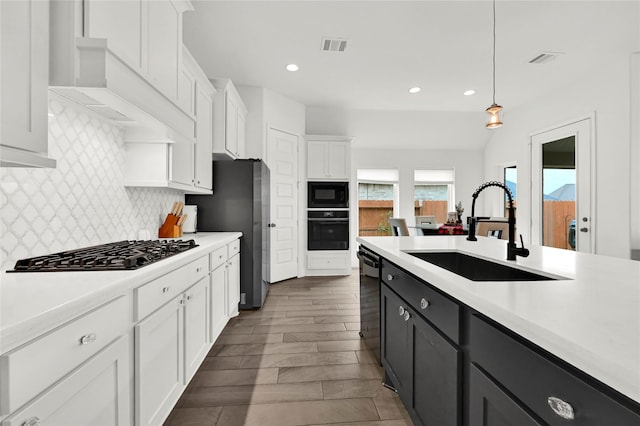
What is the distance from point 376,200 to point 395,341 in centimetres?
506

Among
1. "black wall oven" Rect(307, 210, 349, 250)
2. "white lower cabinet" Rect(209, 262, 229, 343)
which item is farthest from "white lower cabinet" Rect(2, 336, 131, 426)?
"black wall oven" Rect(307, 210, 349, 250)

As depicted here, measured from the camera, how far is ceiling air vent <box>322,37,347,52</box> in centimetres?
328

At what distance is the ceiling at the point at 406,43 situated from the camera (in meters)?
2.80

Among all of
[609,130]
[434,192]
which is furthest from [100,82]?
[434,192]

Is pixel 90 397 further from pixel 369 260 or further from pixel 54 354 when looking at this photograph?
pixel 369 260

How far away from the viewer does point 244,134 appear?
171 inches

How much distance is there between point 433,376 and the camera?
120cm

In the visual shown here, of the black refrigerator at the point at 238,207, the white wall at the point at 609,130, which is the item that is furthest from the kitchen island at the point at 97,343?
the white wall at the point at 609,130

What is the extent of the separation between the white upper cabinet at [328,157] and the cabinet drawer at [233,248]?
2.39 meters

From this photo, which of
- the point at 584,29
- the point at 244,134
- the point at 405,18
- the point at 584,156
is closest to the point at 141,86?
the point at 405,18

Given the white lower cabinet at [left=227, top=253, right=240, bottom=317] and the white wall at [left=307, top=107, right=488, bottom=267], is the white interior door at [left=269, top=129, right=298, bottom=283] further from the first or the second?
the white lower cabinet at [left=227, top=253, right=240, bottom=317]

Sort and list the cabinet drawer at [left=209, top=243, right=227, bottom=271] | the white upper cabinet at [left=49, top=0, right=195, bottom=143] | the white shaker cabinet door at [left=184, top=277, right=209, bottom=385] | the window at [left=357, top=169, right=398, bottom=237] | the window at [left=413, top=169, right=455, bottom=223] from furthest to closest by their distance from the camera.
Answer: the window at [left=413, top=169, right=455, bottom=223] → the window at [left=357, top=169, right=398, bottom=237] → the cabinet drawer at [left=209, top=243, right=227, bottom=271] → the white shaker cabinet door at [left=184, top=277, right=209, bottom=385] → the white upper cabinet at [left=49, top=0, right=195, bottom=143]

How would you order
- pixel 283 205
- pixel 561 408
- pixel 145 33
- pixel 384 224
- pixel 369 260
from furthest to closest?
pixel 384 224 → pixel 283 205 → pixel 369 260 → pixel 145 33 → pixel 561 408

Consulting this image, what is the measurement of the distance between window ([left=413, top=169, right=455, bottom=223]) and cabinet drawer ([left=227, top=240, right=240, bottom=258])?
4.63 meters
